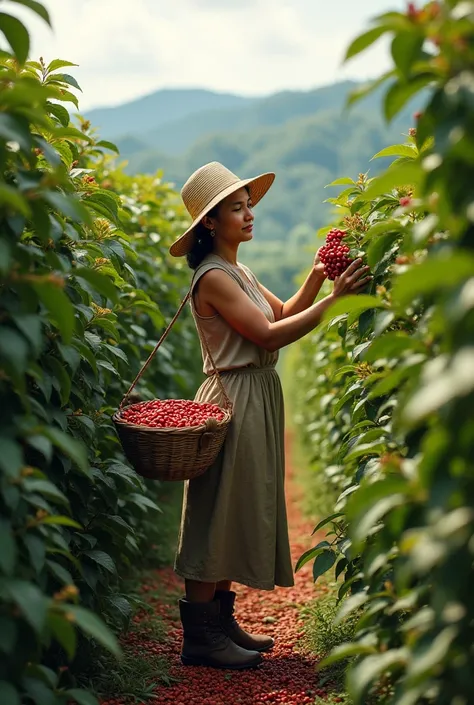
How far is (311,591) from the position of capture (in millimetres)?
4500

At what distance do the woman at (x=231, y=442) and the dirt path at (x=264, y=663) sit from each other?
10 centimetres

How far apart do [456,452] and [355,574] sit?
1387 millimetres

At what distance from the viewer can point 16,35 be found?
2051 mm

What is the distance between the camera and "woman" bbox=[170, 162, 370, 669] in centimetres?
330

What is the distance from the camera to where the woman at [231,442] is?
330 cm

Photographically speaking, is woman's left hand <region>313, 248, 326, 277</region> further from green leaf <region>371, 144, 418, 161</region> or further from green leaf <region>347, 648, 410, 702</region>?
green leaf <region>347, 648, 410, 702</region>

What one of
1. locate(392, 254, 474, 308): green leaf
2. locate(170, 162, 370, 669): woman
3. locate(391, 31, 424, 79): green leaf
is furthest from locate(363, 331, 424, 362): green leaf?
locate(170, 162, 370, 669): woman

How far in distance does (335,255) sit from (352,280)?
0.36 feet

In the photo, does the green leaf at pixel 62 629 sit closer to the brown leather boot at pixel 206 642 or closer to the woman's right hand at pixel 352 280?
the woman's right hand at pixel 352 280

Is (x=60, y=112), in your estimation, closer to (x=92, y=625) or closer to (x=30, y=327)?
(x=30, y=327)

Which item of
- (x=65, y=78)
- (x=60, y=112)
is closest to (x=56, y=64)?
(x=65, y=78)

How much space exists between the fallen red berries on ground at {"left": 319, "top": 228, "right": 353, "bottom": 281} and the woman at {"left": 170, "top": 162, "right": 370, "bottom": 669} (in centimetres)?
25

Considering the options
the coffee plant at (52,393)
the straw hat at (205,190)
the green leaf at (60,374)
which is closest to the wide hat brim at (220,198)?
the straw hat at (205,190)

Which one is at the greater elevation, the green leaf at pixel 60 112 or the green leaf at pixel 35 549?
the green leaf at pixel 60 112
